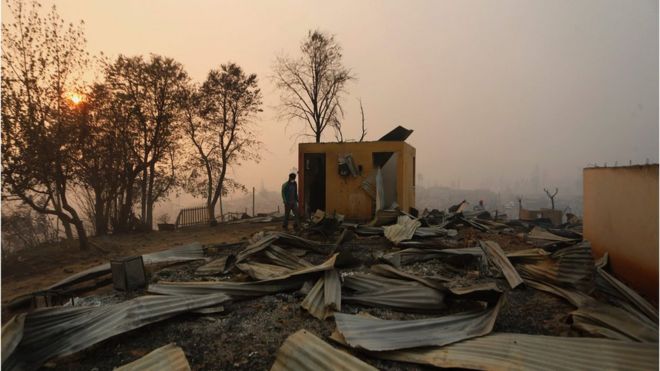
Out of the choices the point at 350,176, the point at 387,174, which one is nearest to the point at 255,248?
the point at 350,176

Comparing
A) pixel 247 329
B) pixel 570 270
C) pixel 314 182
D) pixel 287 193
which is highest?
pixel 314 182

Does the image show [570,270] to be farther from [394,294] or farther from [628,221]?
[394,294]

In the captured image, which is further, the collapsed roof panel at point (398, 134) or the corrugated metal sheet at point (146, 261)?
the collapsed roof panel at point (398, 134)

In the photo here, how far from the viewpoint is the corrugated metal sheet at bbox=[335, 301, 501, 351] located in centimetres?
304

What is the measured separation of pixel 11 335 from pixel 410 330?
340 centimetres

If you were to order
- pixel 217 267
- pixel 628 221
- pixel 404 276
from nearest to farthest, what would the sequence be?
pixel 628 221, pixel 404 276, pixel 217 267

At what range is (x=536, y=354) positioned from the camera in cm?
277

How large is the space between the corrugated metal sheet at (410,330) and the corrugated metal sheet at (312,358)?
295mm

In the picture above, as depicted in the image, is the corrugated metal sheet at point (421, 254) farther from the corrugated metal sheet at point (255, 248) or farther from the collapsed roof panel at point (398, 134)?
the collapsed roof panel at point (398, 134)

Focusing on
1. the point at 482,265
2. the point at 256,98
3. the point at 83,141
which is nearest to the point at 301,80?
the point at 256,98

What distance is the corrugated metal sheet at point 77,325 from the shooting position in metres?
3.02

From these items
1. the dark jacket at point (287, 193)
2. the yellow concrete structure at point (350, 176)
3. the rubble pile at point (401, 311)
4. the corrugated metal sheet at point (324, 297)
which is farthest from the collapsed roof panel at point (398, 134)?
the corrugated metal sheet at point (324, 297)

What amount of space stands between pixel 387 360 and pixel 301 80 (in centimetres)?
2578

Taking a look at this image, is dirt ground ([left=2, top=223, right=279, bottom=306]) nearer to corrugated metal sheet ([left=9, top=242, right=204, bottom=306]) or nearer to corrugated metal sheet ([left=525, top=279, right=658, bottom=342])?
corrugated metal sheet ([left=9, top=242, right=204, bottom=306])
